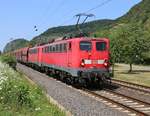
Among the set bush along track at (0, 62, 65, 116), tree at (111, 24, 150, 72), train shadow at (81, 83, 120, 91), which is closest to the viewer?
bush along track at (0, 62, 65, 116)

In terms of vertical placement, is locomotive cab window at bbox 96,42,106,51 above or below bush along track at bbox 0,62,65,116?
above

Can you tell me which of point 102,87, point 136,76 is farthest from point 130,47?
point 102,87

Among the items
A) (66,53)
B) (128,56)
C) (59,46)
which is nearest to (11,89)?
(66,53)

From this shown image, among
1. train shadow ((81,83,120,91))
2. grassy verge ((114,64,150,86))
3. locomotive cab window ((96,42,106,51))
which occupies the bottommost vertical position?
train shadow ((81,83,120,91))

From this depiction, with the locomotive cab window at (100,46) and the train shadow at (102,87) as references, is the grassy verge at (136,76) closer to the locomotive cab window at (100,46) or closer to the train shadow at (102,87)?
the train shadow at (102,87)

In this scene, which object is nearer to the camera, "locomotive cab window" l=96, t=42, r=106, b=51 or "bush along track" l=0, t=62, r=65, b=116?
"bush along track" l=0, t=62, r=65, b=116

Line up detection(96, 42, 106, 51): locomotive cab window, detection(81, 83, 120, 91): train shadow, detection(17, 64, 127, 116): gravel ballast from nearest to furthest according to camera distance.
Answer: detection(17, 64, 127, 116): gravel ballast → detection(96, 42, 106, 51): locomotive cab window → detection(81, 83, 120, 91): train shadow

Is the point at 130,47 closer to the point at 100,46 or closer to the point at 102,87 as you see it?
the point at 102,87

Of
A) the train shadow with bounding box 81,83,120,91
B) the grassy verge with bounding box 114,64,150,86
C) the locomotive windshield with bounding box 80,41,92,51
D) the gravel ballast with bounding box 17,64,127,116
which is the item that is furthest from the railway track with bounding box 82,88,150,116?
the grassy verge with bounding box 114,64,150,86

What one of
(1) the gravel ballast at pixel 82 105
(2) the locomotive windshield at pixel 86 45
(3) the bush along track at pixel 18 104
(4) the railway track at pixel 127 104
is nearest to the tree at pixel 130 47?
(2) the locomotive windshield at pixel 86 45

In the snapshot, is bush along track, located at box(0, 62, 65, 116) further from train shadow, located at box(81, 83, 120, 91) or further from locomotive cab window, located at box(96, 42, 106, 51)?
train shadow, located at box(81, 83, 120, 91)

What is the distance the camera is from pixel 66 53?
29.5 metres

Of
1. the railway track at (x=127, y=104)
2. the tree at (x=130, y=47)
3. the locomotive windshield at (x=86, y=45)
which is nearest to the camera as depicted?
the railway track at (x=127, y=104)

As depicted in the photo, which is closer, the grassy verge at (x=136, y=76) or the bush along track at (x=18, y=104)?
the bush along track at (x=18, y=104)
